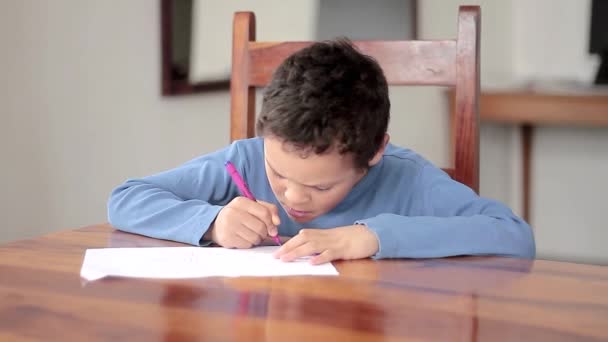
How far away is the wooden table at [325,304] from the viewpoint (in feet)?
1.96

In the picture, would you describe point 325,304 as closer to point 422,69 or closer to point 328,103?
point 328,103

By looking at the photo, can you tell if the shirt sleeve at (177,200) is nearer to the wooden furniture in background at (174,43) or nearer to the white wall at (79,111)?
the white wall at (79,111)

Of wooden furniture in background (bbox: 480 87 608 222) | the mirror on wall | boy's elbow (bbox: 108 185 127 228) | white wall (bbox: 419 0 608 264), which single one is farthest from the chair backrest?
white wall (bbox: 419 0 608 264)

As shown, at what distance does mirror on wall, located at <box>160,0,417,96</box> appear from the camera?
2307 mm

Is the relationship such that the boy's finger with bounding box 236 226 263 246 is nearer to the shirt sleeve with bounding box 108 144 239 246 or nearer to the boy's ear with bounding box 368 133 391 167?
the shirt sleeve with bounding box 108 144 239 246

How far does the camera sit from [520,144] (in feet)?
11.1

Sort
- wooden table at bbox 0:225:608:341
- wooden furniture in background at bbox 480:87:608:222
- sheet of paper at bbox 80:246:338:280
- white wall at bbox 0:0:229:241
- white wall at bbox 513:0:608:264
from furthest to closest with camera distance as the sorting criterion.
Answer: white wall at bbox 513:0:608:264 < wooden furniture in background at bbox 480:87:608:222 < white wall at bbox 0:0:229:241 < sheet of paper at bbox 80:246:338:280 < wooden table at bbox 0:225:608:341

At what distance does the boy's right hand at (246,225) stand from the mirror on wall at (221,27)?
1.44 metres

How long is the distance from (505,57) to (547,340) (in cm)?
296

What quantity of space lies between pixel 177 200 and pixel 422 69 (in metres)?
0.48

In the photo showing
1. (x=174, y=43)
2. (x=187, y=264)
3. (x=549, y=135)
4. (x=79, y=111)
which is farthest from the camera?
(x=549, y=135)

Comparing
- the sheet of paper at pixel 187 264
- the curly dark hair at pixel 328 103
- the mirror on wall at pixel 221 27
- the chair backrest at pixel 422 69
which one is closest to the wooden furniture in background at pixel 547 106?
the mirror on wall at pixel 221 27

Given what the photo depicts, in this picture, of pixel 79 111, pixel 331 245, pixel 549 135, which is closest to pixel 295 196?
pixel 331 245

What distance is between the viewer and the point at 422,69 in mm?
1260
